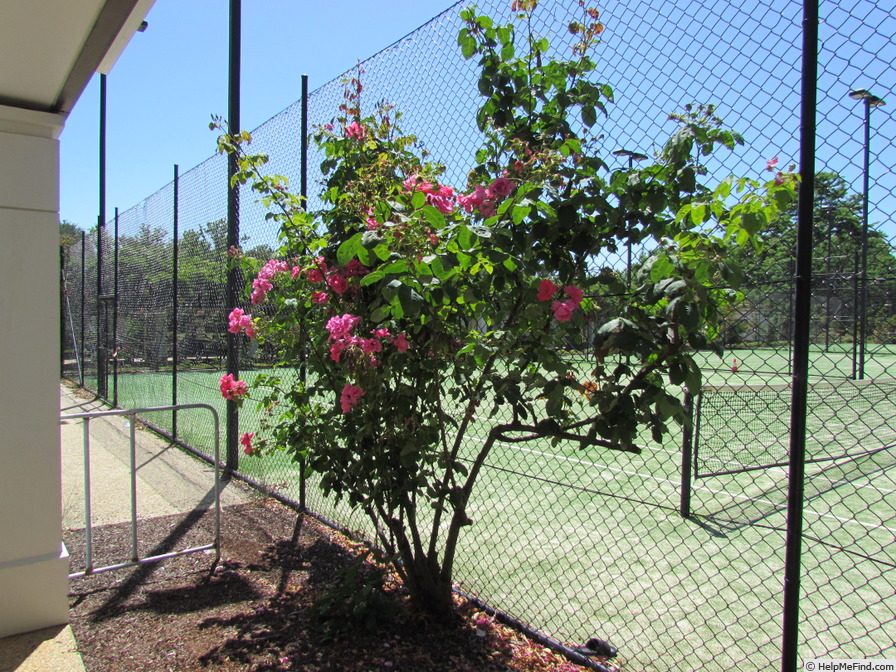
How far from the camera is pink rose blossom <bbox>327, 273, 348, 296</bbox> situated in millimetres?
3029

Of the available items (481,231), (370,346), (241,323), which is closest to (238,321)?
(241,323)

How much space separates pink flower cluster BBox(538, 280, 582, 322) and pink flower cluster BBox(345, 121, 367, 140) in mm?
1491

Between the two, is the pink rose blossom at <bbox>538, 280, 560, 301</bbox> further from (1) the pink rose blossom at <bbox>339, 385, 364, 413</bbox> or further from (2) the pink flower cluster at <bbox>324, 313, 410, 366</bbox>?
(1) the pink rose blossom at <bbox>339, 385, 364, 413</bbox>

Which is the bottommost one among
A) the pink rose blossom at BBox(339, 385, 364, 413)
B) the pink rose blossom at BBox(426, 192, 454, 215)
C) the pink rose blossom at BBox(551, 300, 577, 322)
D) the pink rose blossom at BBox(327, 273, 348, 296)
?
the pink rose blossom at BBox(339, 385, 364, 413)

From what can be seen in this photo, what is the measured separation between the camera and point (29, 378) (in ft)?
10.9

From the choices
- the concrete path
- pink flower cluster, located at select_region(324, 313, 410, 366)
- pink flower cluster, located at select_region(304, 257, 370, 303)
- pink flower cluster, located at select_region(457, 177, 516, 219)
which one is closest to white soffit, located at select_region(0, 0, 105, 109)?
pink flower cluster, located at select_region(304, 257, 370, 303)

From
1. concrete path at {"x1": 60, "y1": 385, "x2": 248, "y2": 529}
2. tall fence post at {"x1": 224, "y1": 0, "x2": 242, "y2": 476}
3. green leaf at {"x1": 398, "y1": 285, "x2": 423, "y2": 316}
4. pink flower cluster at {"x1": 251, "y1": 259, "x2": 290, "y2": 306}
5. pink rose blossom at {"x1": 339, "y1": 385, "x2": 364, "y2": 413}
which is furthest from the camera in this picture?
tall fence post at {"x1": 224, "y1": 0, "x2": 242, "y2": 476}

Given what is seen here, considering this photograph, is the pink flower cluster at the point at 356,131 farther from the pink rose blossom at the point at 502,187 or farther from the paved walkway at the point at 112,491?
the paved walkway at the point at 112,491

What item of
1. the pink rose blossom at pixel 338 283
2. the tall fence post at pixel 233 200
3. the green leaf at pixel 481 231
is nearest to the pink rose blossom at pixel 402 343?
the pink rose blossom at pixel 338 283

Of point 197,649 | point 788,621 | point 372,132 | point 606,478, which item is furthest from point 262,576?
point 606,478

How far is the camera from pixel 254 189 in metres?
3.43

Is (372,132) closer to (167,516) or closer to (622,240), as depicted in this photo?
(622,240)

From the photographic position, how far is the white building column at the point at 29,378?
327 centimetres

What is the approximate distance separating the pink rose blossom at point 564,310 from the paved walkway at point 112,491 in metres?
2.77
